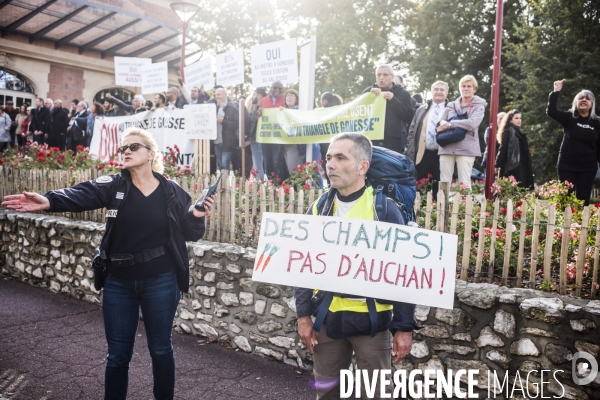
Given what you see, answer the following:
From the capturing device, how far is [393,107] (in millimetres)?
7484

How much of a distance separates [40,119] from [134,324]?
14.6 meters

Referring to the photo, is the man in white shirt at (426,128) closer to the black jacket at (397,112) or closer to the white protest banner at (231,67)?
the black jacket at (397,112)

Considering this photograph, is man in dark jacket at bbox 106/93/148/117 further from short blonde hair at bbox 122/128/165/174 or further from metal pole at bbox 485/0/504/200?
short blonde hair at bbox 122/128/165/174

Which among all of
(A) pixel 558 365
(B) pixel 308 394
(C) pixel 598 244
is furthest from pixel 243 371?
(C) pixel 598 244

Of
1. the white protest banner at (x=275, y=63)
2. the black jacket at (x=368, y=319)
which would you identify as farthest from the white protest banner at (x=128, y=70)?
the black jacket at (x=368, y=319)

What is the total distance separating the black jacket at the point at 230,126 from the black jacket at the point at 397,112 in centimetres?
334

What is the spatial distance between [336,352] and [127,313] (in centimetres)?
147

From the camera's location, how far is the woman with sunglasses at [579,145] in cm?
712

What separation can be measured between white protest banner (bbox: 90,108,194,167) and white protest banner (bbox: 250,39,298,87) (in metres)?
1.66

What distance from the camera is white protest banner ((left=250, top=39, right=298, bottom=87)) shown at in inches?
364

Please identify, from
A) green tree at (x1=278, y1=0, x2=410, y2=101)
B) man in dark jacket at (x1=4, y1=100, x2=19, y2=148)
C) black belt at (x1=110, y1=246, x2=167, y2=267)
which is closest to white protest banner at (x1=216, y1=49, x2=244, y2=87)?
black belt at (x1=110, y1=246, x2=167, y2=267)

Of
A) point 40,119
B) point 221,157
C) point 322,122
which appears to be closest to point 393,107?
point 322,122

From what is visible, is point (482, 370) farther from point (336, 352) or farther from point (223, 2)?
point (223, 2)

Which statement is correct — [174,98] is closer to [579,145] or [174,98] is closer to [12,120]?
[579,145]
